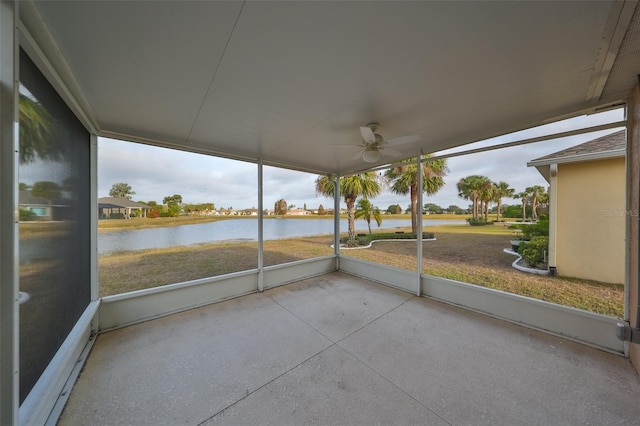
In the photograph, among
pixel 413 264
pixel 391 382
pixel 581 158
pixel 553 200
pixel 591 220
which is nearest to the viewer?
pixel 391 382

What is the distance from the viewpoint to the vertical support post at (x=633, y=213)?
1.66 metres

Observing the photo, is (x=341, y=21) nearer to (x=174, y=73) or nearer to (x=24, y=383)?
(x=174, y=73)

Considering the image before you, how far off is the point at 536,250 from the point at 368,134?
4.80 metres

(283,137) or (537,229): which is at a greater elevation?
(283,137)

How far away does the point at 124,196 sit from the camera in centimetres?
293

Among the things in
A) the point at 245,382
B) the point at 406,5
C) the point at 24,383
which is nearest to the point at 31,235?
the point at 24,383

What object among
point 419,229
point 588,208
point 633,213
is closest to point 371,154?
point 419,229

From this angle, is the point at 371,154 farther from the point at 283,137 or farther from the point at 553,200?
the point at 553,200

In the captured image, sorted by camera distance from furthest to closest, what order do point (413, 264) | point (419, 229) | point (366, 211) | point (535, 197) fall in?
point (366, 211) → point (413, 264) → point (535, 197) → point (419, 229)

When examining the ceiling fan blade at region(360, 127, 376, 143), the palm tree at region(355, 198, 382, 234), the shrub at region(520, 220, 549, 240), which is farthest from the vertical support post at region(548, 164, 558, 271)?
the palm tree at region(355, 198, 382, 234)

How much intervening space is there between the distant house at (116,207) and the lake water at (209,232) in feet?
0.84

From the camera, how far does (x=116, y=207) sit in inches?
106

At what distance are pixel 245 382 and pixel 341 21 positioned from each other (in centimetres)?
247

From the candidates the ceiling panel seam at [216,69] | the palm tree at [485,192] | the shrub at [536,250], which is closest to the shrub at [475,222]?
the palm tree at [485,192]
